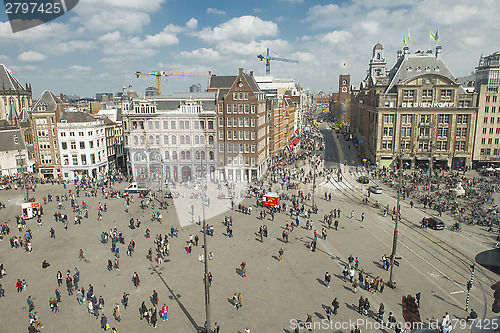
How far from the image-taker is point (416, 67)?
7512cm

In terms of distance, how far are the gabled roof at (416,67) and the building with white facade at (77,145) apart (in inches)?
2572

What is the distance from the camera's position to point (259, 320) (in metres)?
24.0

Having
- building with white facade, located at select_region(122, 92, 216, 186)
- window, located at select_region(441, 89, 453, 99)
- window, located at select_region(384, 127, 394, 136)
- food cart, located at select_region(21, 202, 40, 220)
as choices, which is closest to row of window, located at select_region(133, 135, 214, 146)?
building with white facade, located at select_region(122, 92, 216, 186)

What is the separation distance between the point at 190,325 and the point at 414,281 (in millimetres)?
19185

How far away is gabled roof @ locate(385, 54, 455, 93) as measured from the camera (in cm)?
7300

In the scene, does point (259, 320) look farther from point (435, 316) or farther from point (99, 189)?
point (99, 189)

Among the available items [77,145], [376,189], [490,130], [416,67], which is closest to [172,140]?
[77,145]

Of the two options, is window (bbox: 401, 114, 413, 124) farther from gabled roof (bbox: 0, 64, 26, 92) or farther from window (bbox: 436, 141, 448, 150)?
gabled roof (bbox: 0, 64, 26, 92)

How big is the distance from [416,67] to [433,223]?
4729 centimetres

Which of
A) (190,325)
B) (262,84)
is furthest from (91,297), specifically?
(262,84)

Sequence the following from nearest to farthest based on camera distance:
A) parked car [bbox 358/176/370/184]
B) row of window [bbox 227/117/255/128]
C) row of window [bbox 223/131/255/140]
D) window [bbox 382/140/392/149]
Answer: parked car [bbox 358/176/370/184] → row of window [bbox 227/117/255/128] → row of window [bbox 223/131/255/140] → window [bbox 382/140/392/149]

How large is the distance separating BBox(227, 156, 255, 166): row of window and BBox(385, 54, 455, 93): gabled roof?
35571 mm

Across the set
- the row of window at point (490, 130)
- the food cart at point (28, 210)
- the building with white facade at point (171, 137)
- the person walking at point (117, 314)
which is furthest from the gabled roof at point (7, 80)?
the row of window at point (490, 130)

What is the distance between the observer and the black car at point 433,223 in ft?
133
